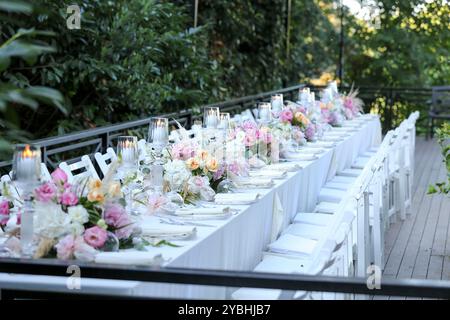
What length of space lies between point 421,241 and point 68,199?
12.8ft

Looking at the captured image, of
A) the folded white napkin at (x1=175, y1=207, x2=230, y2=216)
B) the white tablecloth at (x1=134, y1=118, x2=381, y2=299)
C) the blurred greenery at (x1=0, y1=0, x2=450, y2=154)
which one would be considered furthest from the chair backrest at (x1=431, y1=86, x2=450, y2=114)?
the folded white napkin at (x1=175, y1=207, x2=230, y2=216)

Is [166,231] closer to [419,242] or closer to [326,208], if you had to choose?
[326,208]

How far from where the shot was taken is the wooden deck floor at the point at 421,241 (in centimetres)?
525

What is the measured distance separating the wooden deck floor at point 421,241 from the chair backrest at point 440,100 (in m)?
4.51

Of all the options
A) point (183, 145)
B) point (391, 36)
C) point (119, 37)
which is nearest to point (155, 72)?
point (119, 37)

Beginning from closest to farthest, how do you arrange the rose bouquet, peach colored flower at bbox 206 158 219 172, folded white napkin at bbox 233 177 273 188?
the rose bouquet → peach colored flower at bbox 206 158 219 172 → folded white napkin at bbox 233 177 273 188

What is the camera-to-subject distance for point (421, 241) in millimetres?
6121

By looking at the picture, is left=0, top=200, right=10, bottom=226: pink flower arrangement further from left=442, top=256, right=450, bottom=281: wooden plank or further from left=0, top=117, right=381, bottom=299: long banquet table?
left=442, top=256, right=450, bottom=281: wooden plank

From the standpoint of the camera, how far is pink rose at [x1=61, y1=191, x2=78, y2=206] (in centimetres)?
279

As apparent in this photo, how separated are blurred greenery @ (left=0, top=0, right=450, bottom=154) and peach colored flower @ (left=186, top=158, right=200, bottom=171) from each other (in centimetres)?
72

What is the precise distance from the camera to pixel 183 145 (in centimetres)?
429

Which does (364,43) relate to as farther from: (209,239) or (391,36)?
(209,239)

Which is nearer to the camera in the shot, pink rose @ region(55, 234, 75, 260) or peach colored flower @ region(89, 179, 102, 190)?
pink rose @ region(55, 234, 75, 260)
